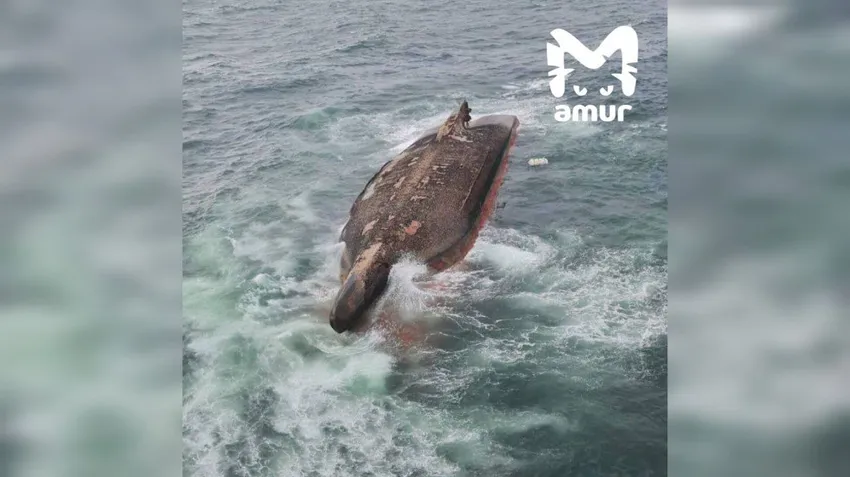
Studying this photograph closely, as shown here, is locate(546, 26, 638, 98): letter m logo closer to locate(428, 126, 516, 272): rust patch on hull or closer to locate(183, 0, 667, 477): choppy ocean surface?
locate(183, 0, 667, 477): choppy ocean surface

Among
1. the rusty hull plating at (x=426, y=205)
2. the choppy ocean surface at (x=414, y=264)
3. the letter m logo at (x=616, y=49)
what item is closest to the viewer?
the choppy ocean surface at (x=414, y=264)

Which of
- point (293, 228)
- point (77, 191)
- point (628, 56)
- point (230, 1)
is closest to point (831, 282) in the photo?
point (628, 56)

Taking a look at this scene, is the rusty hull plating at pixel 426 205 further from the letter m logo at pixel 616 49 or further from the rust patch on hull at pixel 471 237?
the letter m logo at pixel 616 49

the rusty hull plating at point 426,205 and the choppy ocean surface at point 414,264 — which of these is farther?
the rusty hull plating at point 426,205

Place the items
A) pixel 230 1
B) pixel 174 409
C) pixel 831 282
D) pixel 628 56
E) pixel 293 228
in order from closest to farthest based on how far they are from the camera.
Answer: pixel 174 409 → pixel 831 282 → pixel 628 56 → pixel 230 1 → pixel 293 228

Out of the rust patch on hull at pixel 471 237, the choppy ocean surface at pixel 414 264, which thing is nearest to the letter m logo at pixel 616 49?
the choppy ocean surface at pixel 414 264

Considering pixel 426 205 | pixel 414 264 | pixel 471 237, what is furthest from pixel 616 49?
pixel 414 264

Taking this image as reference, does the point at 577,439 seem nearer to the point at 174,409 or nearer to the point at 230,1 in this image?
the point at 174,409

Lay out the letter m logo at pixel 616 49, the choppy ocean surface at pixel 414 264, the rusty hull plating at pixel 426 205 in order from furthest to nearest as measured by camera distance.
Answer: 1. the rusty hull plating at pixel 426 205
2. the letter m logo at pixel 616 49
3. the choppy ocean surface at pixel 414 264
